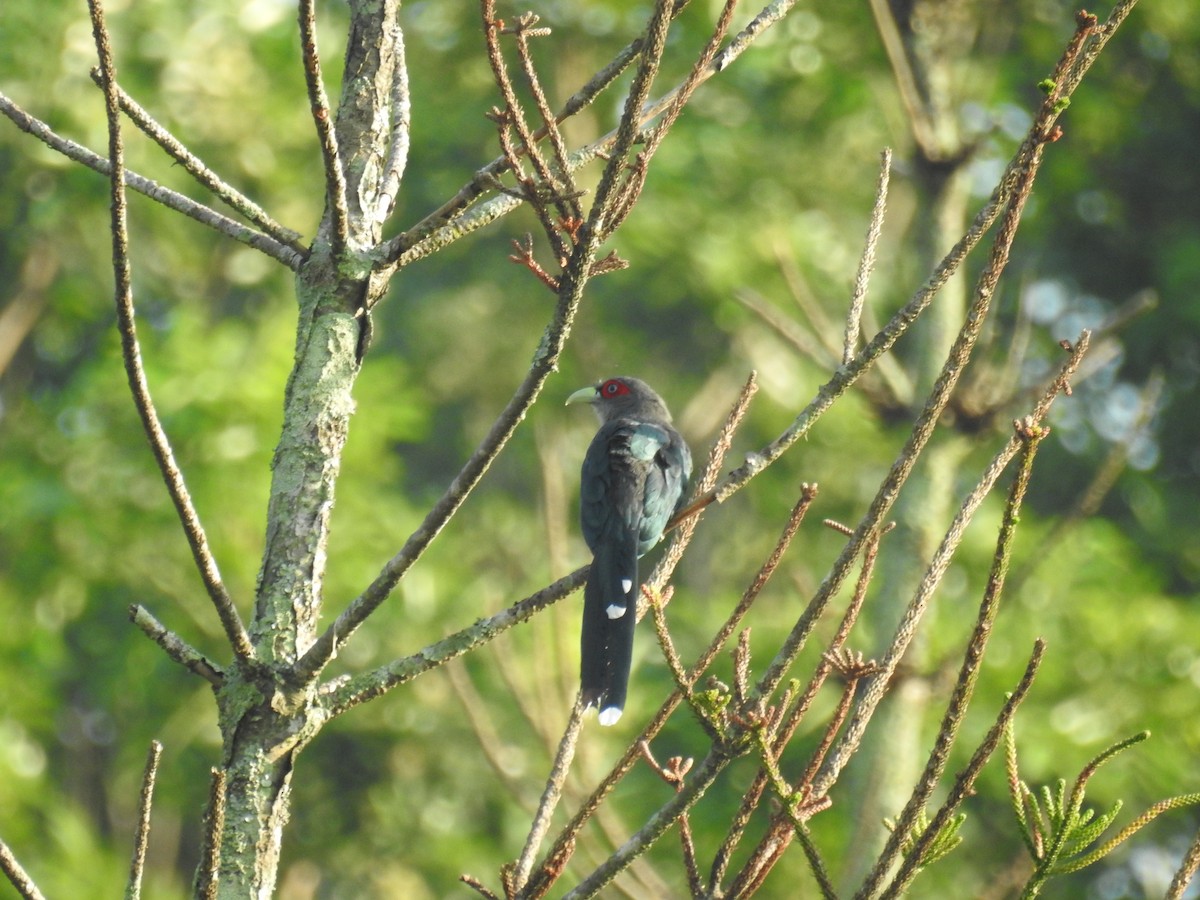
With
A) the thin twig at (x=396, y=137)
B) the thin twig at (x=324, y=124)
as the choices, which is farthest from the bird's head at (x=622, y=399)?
the thin twig at (x=324, y=124)

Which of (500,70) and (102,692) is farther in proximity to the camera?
(102,692)

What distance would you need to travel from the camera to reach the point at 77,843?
417 inches

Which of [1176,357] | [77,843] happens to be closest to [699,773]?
[77,843]

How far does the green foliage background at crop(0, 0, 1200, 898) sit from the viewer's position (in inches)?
398

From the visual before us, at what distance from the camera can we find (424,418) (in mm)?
14172

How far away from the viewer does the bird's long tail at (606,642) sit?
341cm

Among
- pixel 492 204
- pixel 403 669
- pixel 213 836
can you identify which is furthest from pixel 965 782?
pixel 492 204

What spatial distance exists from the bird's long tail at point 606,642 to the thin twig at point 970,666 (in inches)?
51.6

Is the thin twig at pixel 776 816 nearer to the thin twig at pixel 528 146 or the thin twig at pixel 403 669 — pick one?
the thin twig at pixel 403 669

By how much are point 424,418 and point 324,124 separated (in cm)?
Result: 1212

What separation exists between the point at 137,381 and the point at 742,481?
111 cm

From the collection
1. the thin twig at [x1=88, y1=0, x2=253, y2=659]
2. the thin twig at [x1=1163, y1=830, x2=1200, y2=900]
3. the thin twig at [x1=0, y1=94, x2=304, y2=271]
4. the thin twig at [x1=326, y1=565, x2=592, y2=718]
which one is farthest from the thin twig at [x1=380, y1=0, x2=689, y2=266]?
the thin twig at [x1=1163, y1=830, x2=1200, y2=900]

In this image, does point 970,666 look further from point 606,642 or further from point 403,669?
point 606,642

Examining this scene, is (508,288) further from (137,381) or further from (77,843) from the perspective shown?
(137,381)
